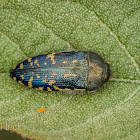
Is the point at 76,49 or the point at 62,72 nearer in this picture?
the point at 62,72

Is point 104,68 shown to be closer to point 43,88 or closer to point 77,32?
point 77,32

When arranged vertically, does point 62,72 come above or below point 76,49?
below

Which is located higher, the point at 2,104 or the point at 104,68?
the point at 104,68

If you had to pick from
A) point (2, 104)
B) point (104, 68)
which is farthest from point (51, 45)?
point (2, 104)
